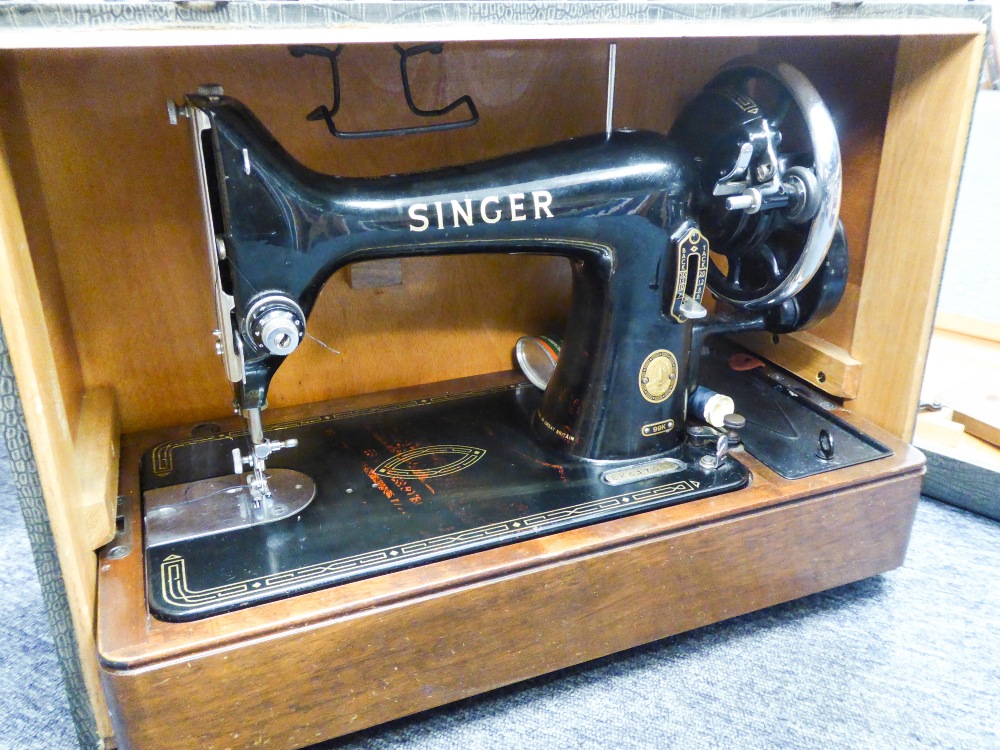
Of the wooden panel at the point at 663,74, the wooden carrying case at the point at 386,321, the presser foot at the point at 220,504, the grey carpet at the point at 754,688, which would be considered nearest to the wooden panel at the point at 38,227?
the wooden carrying case at the point at 386,321

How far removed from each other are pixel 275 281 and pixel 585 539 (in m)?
0.41

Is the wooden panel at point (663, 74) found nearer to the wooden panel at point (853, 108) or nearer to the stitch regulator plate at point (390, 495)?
the wooden panel at point (853, 108)

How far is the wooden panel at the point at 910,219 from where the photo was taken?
968 mm

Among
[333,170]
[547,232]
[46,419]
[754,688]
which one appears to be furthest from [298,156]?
[754,688]

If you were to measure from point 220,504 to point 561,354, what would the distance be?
444 mm

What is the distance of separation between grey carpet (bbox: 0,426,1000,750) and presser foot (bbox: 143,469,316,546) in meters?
0.25

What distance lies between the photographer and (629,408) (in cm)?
98

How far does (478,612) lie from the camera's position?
0.82 m

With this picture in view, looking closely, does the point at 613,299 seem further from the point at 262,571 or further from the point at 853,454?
the point at 262,571

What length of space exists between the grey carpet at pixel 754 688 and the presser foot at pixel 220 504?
0.25 meters

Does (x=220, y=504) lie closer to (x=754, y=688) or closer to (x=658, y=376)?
(x=658, y=376)

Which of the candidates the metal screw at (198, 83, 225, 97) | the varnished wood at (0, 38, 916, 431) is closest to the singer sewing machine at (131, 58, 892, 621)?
the metal screw at (198, 83, 225, 97)

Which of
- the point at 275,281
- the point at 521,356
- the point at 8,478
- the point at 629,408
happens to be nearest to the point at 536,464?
the point at 629,408

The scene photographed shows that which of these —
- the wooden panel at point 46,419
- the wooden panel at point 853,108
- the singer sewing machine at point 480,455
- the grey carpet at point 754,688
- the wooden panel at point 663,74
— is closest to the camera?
the wooden panel at point 46,419
